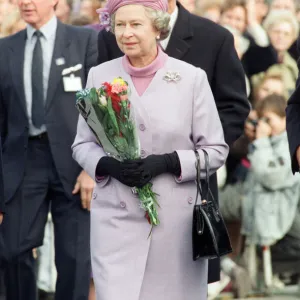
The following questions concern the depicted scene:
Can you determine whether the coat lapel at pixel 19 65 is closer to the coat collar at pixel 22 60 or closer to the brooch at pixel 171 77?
the coat collar at pixel 22 60

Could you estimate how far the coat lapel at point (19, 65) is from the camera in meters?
8.27

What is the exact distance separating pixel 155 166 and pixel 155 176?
11cm

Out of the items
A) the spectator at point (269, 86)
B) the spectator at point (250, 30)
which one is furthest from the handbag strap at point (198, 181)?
the spectator at point (250, 30)

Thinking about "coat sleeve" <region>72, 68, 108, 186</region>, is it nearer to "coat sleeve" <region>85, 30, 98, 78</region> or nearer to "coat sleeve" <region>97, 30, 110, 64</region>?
"coat sleeve" <region>97, 30, 110, 64</region>

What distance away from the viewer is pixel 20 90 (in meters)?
8.27

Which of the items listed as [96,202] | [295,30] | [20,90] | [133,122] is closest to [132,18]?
[133,122]

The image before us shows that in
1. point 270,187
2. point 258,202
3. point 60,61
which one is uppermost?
point 60,61

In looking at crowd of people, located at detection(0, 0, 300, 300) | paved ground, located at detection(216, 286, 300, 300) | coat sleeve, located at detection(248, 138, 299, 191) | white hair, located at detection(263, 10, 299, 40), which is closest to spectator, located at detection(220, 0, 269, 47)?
white hair, located at detection(263, 10, 299, 40)

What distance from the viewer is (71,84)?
8.32 metres

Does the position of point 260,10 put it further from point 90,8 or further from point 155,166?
point 155,166

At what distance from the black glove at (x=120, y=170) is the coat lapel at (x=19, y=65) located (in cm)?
174

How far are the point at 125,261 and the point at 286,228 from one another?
13.0 ft

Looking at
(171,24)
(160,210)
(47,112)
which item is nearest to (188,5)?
(47,112)

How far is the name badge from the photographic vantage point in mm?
8312
